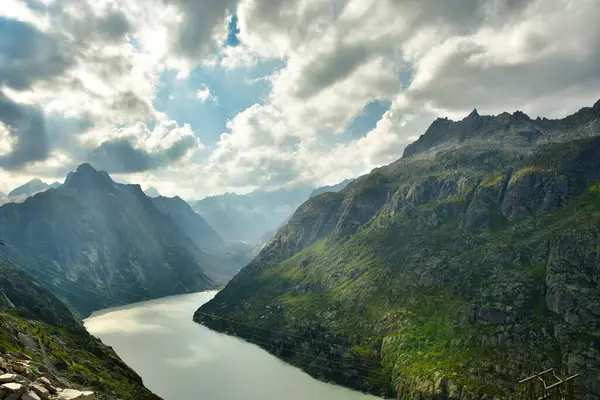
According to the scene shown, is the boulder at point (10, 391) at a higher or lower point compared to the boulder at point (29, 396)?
higher

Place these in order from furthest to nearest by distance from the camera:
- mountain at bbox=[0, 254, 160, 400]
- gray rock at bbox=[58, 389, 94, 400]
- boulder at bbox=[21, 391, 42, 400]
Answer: mountain at bbox=[0, 254, 160, 400] < gray rock at bbox=[58, 389, 94, 400] < boulder at bbox=[21, 391, 42, 400]

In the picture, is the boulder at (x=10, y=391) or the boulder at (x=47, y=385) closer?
the boulder at (x=10, y=391)

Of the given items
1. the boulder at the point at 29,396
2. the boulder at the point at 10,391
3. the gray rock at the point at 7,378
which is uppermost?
the gray rock at the point at 7,378

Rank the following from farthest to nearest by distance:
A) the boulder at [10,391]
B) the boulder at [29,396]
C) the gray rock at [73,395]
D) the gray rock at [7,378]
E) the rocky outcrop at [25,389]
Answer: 1. the gray rock at [73,395]
2. the gray rock at [7,378]
3. the boulder at [29,396]
4. the rocky outcrop at [25,389]
5. the boulder at [10,391]

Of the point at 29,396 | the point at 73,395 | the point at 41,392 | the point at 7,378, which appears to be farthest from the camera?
the point at 73,395

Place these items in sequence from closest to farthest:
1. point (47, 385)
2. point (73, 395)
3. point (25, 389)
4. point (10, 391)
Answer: point (10, 391), point (25, 389), point (73, 395), point (47, 385)

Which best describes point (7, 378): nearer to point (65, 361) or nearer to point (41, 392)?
point (41, 392)

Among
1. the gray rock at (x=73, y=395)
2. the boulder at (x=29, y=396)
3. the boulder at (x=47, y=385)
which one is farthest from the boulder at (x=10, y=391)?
the boulder at (x=47, y=385)

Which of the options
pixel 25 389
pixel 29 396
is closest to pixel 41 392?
pixel 25 389

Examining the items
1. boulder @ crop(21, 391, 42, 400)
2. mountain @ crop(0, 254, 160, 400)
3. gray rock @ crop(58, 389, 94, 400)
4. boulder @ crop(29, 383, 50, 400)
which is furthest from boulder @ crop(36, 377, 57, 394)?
boulder @ crop(21, 391, 42, 400)

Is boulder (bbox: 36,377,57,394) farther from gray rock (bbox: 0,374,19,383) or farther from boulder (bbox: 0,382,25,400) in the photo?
boulder (bbox: 0,382,25,400)

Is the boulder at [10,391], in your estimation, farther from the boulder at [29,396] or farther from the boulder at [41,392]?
the boulder at [41,392]
